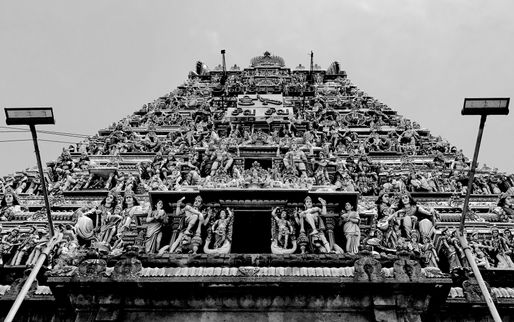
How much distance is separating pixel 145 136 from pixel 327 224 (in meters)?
11.0

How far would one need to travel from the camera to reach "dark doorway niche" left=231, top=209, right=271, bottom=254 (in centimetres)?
1436

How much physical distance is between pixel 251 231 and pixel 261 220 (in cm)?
45

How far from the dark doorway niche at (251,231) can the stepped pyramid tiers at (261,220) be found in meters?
0.04

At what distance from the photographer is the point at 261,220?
14555mm

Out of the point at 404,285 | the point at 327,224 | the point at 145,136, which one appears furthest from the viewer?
the point at 145,136

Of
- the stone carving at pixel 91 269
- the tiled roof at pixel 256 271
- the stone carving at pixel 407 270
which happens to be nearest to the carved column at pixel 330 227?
the tiled roof at pixel 256 271

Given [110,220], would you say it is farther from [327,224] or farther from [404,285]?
[404,285]

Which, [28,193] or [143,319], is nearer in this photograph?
[143,319]

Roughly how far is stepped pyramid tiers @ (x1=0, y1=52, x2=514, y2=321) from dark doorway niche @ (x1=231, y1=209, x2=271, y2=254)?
0.13 feet

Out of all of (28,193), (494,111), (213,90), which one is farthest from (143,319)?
(213,90)

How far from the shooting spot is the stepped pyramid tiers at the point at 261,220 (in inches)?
397

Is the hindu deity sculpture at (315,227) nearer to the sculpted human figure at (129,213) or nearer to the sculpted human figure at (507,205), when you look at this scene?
the sculpted human figure at (129,213)

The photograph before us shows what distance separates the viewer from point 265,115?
22516 millimetres

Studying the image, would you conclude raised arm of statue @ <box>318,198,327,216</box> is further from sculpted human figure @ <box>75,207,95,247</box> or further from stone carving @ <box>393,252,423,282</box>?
sculpted human figure @ <box>75,207,95,247</box>
